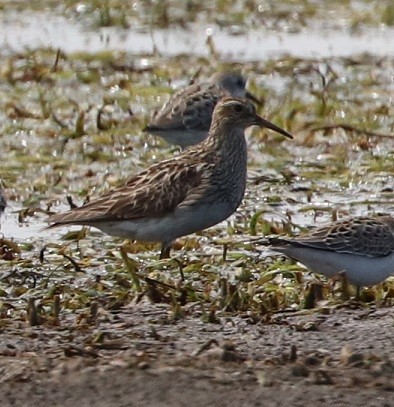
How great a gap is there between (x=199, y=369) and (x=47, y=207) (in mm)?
4333

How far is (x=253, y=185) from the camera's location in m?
12.1

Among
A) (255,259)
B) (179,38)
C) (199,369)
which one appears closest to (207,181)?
(255,259)

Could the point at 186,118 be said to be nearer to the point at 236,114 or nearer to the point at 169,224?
the point at 236,114

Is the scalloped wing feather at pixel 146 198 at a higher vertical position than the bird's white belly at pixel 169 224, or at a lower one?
higher

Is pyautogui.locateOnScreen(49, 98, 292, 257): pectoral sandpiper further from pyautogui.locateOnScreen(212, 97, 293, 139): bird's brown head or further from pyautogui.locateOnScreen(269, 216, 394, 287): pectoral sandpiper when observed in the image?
pyautogui.locateOnScreen(269, 216, 394, 287): pectoral sandpiper

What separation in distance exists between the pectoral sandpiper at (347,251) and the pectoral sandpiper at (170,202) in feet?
2.94

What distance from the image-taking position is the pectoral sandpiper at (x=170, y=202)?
9625 mm

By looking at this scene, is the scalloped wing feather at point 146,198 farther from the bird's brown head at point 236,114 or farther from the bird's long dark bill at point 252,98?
the bird's long dark bill at point 252,98

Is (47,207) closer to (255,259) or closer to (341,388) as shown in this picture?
(255,259)

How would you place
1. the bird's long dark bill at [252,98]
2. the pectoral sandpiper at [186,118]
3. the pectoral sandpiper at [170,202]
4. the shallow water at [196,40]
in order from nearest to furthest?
1. the pectoral sandpiper at [170,202]
2. the pectoral sandpiper at [186,118]
3. the bird's long dark bill at [252,98]
4. the shallow water at [196,40]

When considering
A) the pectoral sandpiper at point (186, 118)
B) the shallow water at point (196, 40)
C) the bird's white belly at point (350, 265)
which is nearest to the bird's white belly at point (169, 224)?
the bird's white belly at point (350, 265)

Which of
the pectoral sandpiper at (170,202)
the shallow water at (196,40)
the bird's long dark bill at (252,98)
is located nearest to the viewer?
the pectoral sandpiper at (170,202)

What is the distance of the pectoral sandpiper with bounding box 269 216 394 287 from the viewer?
873 cm

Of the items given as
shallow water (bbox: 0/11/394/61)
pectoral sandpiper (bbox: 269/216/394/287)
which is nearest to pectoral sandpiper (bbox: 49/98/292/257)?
pectoral sandpiper (bbox: 269/216/394/287)
